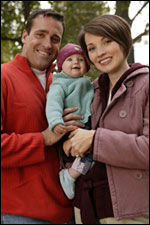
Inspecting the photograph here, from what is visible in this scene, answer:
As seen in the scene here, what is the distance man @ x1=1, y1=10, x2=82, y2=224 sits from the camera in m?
2.25

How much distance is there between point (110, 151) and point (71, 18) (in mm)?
5869

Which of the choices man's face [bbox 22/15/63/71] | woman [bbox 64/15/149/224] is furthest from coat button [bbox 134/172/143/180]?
man's face [bbox 22/15/63/71]

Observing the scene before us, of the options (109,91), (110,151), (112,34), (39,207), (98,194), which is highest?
(112,34)

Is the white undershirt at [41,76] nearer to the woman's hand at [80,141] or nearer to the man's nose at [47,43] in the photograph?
the man's nose at [47,43]

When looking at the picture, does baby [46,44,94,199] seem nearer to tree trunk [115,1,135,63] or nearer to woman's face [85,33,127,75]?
woman's face [85,33,127,75]

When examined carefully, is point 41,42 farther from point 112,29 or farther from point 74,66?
point 112,29

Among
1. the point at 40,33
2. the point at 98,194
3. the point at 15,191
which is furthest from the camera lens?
the point at 40,33

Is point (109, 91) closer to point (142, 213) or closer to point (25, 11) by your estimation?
point (142, 213)

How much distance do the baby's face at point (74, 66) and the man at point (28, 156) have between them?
11.5 inches

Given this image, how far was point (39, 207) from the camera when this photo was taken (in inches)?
90.4

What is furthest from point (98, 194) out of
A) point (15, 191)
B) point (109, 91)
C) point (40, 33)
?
point (40, 33)

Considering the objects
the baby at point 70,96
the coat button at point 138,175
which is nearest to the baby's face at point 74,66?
the baby at point 70,96

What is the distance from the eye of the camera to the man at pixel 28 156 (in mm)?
2250

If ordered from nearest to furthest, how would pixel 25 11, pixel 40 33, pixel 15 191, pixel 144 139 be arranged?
pixel 144 139 → pixel 15 191 → pixel 40 33 → pixel 25 11
